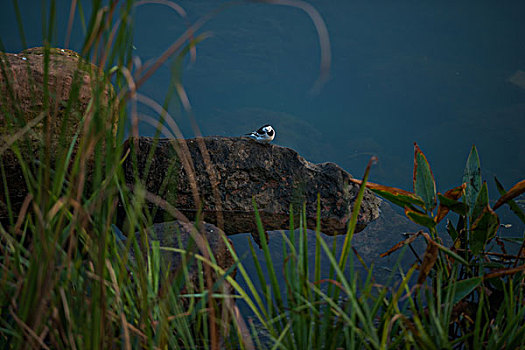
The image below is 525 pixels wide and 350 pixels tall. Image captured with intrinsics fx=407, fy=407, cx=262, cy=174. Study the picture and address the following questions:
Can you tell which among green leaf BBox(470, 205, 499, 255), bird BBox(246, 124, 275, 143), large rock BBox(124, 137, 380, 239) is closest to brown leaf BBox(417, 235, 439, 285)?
green leaf BBox(470, 205, 499, 255)

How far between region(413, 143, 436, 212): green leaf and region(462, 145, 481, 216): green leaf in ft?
0.30

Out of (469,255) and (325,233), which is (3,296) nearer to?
(469,255)

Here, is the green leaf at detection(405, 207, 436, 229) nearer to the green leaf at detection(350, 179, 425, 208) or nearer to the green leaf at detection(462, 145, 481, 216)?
the green leaf at detection(350, 179, 425, 208)

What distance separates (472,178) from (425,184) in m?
0.13

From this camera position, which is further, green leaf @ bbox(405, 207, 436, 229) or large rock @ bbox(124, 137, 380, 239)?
large rock @ bbox(124, 137, 380, 239)

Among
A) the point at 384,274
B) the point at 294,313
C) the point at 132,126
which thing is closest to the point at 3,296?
the point at 132,126

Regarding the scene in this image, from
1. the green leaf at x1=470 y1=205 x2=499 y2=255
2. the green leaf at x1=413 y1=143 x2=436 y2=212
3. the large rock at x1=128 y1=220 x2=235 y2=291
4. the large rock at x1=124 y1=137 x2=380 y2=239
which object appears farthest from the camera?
the large rock at x1=124 y1=137 x2=380 y2=239

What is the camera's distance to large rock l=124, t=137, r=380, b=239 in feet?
7.78

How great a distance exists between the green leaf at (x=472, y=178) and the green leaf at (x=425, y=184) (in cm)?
9

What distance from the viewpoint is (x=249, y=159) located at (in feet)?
8.10

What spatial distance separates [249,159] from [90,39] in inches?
77.2

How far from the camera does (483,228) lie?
87cm

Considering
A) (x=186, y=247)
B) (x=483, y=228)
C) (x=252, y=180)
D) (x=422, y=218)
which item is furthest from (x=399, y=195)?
(x=252, y=180)

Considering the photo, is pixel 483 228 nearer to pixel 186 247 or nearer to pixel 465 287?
pixel 465 287
